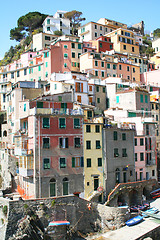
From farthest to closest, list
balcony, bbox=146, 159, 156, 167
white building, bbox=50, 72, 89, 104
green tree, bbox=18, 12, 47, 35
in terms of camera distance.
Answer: green tree, bbox=18, 12, 47, 35
white building, bbox=50, 72, 89, 104
balcony, bbox=146, 159, 156, 167

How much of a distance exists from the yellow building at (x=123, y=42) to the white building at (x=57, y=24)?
612 inches

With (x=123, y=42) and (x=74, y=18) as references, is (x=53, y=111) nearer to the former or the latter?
(x=123, y=42)

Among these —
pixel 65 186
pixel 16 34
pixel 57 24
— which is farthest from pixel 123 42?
pixel 65 186

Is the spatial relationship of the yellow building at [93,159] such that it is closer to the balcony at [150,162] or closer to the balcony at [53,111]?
the balcony at [53,111]

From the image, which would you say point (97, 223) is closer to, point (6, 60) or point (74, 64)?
point (74, 64)

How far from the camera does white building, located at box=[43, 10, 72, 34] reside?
88562 millimetres

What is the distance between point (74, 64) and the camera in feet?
221

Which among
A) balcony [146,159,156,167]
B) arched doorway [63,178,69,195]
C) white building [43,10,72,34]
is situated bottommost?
arched doorway [63,178,69,195]

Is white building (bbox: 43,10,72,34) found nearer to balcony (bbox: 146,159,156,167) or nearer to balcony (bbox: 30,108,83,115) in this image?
balcony (bbox: 30,108,83,115)

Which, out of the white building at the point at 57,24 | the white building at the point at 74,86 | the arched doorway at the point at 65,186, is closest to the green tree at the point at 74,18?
the white building at the point at 57,24

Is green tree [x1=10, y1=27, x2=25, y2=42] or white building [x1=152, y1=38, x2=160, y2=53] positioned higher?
green tree [x1=10, y1=27, x2=25, y2=42]

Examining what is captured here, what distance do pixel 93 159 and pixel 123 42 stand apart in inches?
1958

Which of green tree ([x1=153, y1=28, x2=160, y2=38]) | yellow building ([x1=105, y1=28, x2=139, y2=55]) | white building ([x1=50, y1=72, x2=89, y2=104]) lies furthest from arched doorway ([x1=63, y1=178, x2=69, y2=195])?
green tree ([x1=153, y1=28, x2=160, y2=38])

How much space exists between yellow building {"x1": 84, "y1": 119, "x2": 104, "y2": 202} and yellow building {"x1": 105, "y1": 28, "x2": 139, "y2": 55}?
43.5 metres
